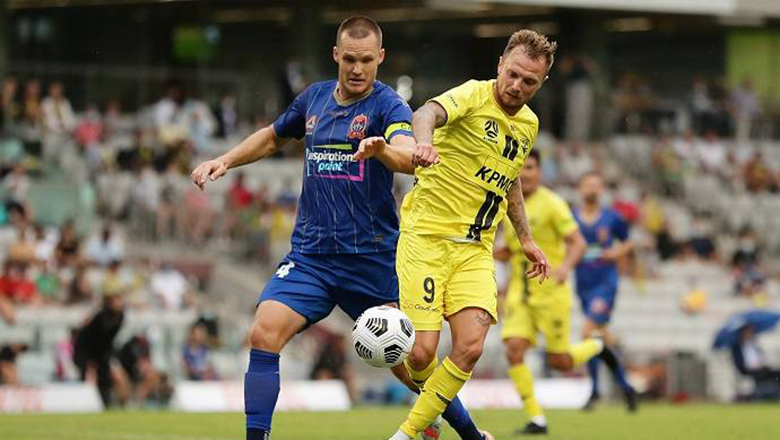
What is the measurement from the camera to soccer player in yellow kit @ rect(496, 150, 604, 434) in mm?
15453

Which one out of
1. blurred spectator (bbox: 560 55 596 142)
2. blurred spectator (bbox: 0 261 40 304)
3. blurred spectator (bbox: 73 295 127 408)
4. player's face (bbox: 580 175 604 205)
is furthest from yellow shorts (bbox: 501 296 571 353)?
blurred spectator (bbox: 560 55 596 142)

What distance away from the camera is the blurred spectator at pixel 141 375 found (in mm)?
21688

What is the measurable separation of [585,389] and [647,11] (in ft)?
50.6

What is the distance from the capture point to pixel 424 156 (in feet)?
29.4

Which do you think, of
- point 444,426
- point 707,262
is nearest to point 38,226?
point 444,426

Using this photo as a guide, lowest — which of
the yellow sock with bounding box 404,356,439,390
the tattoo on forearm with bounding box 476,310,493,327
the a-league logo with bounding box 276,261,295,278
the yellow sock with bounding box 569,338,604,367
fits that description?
the yellow sock with bounding box 569,338,604,367

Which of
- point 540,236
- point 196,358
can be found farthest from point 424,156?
point 196,358

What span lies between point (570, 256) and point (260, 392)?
21.3 ft

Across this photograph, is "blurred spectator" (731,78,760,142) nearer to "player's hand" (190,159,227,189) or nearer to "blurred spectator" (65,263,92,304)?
"blurred spectator" (65,263,92,304)

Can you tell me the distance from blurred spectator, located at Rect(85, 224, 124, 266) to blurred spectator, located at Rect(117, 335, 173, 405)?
2605 millimetres

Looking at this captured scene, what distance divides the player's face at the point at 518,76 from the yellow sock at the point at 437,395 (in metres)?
1.73

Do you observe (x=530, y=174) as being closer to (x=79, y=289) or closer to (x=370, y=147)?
(x=370, y=147)

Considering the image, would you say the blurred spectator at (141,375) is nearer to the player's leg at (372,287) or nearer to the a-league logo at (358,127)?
the player's leg at (372,287)

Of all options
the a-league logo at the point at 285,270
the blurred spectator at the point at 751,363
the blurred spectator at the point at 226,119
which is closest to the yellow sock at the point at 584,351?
the a-league logo at the point at 285,270
